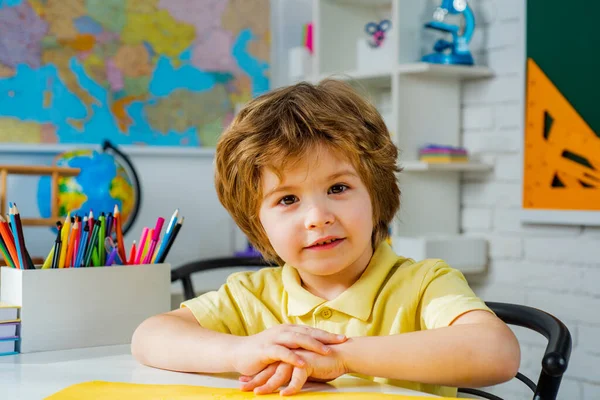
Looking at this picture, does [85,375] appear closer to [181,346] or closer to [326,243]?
[181,346]

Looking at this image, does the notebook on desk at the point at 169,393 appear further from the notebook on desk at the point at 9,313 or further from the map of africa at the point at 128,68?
the map of africa at the point at 128,68

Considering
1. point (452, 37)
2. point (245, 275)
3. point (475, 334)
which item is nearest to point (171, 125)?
point (452, 37)

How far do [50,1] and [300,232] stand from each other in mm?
1775

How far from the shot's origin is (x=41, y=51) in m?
2.40

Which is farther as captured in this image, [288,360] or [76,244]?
[76,244]

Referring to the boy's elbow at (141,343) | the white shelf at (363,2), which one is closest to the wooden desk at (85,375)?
the boy's elbow at (141,343)

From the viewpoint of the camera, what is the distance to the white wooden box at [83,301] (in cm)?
105

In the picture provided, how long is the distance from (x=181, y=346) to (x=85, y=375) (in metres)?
0.11

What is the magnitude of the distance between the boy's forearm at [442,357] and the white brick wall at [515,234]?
140 cm

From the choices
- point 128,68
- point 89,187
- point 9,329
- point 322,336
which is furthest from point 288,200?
point 128,68

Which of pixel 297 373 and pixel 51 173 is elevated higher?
pixel 51 173

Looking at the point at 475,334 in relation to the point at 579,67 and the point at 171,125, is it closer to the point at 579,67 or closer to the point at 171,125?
the point at 579,67

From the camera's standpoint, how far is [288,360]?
0.81 m

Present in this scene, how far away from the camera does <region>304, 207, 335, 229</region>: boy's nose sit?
0.93m
